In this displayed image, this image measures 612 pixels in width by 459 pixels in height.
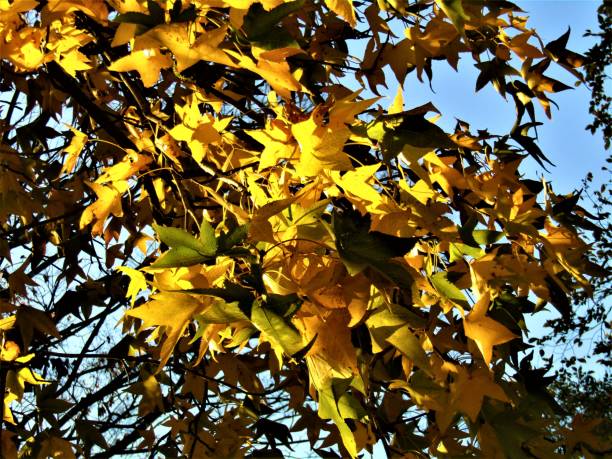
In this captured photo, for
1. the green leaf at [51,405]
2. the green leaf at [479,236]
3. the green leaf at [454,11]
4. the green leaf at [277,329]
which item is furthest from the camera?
the green leaf at [51,405]

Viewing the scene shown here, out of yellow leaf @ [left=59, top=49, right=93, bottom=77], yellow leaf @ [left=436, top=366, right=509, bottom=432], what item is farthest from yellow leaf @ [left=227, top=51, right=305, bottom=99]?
yellow leaf @ [left=436, top=366, right=509, bottom=432]

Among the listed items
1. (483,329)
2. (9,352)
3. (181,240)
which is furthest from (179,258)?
(9,352)

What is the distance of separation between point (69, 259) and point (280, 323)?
1368 mm

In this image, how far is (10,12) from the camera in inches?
45.6

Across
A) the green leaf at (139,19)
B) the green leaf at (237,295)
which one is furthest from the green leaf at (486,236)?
the green leaf at (139,19)

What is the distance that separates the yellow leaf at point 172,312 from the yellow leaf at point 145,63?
32 centimetres

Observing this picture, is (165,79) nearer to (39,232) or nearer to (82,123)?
(82,123)

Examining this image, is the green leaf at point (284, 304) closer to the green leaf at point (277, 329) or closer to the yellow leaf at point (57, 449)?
the green leaf at point (277, 329)

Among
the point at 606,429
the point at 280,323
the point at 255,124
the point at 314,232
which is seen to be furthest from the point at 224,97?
the point at 606,429

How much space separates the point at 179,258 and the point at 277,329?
148 millimetres

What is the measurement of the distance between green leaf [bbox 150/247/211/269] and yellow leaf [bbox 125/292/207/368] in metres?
0.07

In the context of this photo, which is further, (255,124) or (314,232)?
(255,124)

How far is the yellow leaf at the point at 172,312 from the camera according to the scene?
0.95m

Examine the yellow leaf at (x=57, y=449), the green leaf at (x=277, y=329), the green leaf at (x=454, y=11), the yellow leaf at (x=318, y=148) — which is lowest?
the green leaf at (x=277, y=329)
